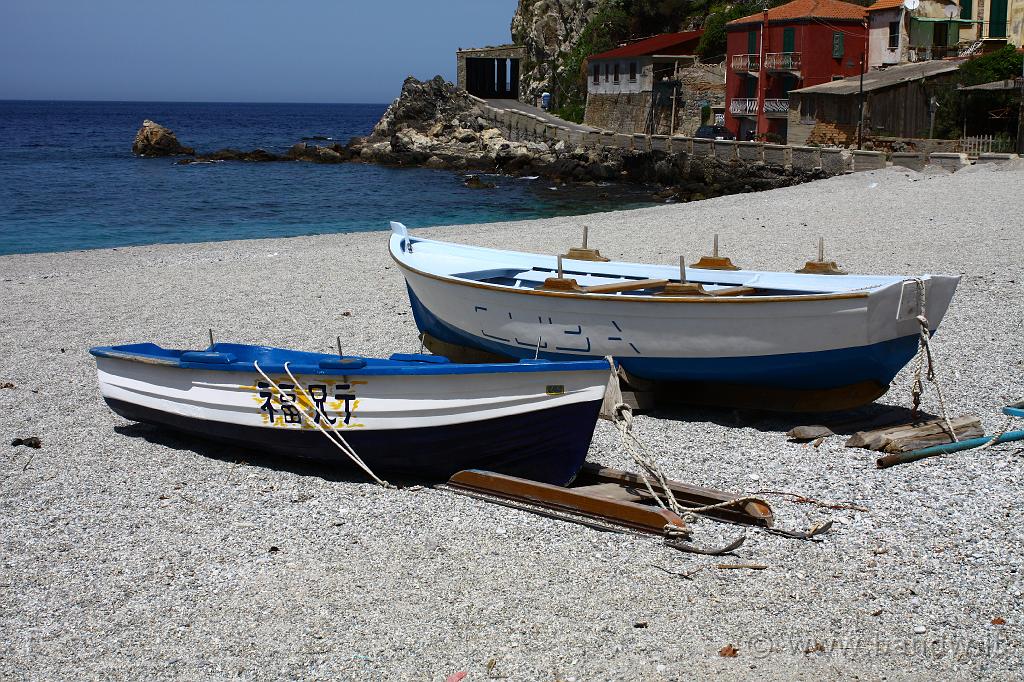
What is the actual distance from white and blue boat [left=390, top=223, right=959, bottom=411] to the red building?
37.7m

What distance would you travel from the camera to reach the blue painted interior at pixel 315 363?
7.06 meters

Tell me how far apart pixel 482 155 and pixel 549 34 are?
2140 centimetres

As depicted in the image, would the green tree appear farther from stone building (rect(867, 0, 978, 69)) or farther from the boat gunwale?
the boat gunwale

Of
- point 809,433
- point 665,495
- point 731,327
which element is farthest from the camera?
point 731,327

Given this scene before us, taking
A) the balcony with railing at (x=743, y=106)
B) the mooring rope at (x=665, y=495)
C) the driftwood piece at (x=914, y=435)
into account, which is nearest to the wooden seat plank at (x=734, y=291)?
the driftwood piece at (x=914, y=435)

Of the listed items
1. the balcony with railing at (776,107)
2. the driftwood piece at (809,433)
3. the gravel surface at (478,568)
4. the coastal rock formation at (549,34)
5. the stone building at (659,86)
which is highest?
the coastal rock formation at (549,34)

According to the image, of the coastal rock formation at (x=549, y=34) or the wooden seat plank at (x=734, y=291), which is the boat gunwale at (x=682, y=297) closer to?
the wooden seat plank at (x=734, y=291)

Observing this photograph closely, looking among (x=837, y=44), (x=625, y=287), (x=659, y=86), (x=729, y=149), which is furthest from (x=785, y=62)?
(x=625, y=287)

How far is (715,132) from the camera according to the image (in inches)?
1932

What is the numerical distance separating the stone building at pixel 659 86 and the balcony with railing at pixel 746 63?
3.97 m

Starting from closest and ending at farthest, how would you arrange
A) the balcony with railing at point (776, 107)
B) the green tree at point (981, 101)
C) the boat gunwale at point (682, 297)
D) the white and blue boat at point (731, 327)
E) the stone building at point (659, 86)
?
1. the boat gunwale at point (682, 297)
2. the white and blue boat at point (731, 327)
3. the green tree at point (981, 101)
4. the balcony with railing at point (776, 107)
5. the stone building at point (659, 86)

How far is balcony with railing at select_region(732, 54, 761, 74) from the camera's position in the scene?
47.0 metres

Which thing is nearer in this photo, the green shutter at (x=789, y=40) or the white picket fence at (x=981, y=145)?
the white picket fence at (x=981, y=145)

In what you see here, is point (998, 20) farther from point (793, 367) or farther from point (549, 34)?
point (793, 367)
